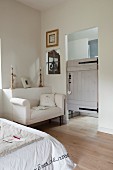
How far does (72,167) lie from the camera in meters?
2.01

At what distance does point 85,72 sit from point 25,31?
1.89 m

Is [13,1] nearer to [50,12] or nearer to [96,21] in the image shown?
[50,12]

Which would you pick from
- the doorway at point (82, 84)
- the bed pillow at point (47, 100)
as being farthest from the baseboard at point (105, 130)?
the bed pillow at point (47, 100)

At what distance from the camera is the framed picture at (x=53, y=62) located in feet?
14.2

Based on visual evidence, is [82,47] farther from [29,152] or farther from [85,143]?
[29,152]

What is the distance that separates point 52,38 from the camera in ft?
14.3

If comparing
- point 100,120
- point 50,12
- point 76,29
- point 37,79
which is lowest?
point 100,120

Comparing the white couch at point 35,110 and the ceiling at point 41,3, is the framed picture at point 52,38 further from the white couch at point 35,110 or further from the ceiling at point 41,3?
the white couch at point 35,110

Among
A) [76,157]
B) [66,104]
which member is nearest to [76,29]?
[66,104]

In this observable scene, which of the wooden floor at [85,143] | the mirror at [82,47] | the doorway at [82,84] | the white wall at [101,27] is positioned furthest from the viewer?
the mirror at [82,47]

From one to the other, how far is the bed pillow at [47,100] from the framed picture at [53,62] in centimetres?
72

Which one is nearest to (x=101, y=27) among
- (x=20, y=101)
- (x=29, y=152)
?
(x=20, y=101)

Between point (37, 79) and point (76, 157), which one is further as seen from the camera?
point (37, 79)

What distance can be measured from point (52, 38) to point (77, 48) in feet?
6.66
